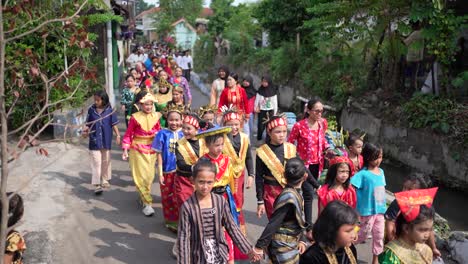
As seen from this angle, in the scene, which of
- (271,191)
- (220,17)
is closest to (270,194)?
(271,191)

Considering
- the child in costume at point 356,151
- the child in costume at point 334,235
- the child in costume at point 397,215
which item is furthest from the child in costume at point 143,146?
the child in costume at point 334,235

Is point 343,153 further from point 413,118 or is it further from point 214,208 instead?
point 413,118

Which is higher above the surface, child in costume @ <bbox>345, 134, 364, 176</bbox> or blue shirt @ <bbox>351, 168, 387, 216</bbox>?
child in costume @ <bbox>345, 134, 364, 176</bbox>

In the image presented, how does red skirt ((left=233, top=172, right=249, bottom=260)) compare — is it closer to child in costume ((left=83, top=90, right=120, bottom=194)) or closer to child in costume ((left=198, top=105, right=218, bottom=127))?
child in costume ((left=198, top=105, right=218, bottom=127))

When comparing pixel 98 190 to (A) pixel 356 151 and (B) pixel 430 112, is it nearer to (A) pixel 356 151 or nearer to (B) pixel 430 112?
(A) pixel 356 151

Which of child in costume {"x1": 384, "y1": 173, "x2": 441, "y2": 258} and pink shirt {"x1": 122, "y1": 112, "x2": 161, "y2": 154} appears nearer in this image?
child in costume {"x1": 384, "y1": 173, "x2": 441, "y2": 258}

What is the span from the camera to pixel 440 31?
10750 mm

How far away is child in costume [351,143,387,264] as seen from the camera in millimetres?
5250

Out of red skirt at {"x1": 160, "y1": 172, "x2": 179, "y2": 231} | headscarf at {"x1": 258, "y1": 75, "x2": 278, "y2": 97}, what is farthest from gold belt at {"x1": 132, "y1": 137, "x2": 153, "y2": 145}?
headscarf at {"x1": 258, "y1": 75, "x2": 278, "y2": 97}

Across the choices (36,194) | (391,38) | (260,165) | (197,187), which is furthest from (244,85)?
(197,187)

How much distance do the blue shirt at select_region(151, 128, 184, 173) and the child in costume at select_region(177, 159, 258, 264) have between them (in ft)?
8.00

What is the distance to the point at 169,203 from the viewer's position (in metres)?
6.48

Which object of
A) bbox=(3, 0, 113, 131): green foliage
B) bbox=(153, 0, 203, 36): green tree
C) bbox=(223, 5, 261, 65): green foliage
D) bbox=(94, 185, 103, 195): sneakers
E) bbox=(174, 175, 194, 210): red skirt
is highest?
bbox=(153, 0, 203, 36): green tree

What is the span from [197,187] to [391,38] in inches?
376
